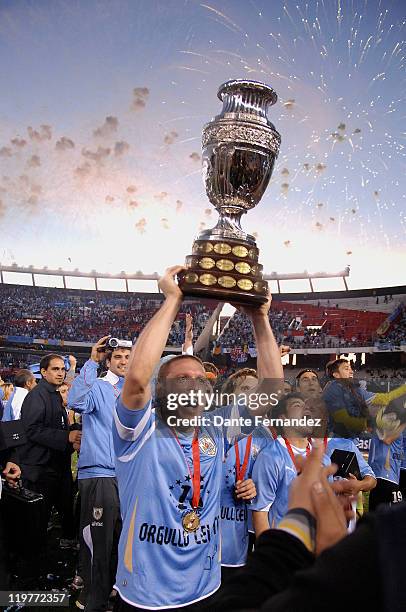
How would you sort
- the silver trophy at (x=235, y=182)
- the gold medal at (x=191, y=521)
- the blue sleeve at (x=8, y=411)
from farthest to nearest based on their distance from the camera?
the blue sleeve at (x=8, y=411) < the silver trophy at (x=235, y=182) < the gold medal at (x=191, y=521)

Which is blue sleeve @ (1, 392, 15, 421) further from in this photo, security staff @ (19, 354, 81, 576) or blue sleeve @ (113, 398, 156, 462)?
blue sleeve @ (113, 398, 156, 462)

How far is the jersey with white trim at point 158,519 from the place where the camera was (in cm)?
218

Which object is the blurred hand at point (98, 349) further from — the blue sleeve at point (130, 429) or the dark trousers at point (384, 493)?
the dark trousers at point (384, 493)

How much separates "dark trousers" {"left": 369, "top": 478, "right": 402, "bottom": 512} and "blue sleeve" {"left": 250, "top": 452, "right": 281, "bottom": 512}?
2681 mm

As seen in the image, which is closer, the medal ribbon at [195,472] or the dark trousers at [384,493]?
the medal ribbon at [195,472]

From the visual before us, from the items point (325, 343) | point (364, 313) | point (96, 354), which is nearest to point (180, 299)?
point (96, 354)

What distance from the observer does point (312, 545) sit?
3.17ft

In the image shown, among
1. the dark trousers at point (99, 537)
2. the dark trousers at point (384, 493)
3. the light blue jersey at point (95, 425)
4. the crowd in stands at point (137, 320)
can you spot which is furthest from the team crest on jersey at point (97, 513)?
the crowd in stands at point (137, 320)

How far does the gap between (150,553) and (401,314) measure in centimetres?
3467

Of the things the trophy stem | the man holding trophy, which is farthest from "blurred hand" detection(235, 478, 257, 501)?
the trophy stem

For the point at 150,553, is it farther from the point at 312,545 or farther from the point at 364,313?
the point at 364,313

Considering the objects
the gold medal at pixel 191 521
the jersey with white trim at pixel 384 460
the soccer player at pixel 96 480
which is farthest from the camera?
the jersey with white trim at pixel 384 460

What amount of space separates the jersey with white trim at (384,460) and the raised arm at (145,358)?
407 centimetres
